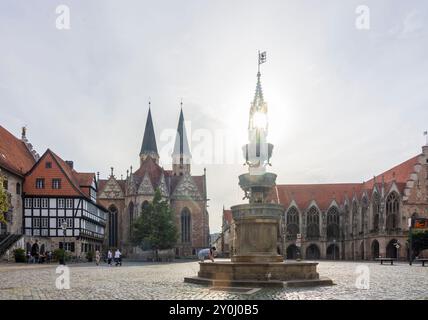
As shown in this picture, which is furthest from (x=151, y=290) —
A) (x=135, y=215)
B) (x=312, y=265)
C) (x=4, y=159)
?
(x=135, y=215)

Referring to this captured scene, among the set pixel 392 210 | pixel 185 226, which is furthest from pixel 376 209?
pixel 185 226

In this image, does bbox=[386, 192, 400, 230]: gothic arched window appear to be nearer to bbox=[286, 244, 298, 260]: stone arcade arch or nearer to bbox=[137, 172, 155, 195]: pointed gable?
bbox=[286, 244, 298, 260]: stone arcade arch

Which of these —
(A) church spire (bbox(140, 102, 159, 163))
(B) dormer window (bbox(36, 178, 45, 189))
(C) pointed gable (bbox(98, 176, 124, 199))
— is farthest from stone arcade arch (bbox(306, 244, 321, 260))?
(B) dormer window (bbox(36, 178, 45, 189))

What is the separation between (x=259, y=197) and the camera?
19656 mm

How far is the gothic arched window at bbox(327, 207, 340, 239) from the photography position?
292ft

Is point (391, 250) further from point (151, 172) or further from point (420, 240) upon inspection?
point (151, 172)

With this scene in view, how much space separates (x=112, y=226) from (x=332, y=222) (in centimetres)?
3849

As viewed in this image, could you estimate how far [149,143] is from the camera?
347ft

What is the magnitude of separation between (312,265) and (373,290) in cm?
280

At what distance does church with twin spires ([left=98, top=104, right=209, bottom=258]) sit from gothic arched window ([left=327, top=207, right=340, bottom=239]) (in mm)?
21591

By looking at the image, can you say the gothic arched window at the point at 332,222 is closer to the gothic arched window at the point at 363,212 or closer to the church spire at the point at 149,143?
the gothic arched window at the point at 363,212

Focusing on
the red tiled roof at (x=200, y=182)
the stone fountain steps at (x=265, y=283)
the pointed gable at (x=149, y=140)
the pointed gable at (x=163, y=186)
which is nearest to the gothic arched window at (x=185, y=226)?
the pointed gable at (x=163, y=186)

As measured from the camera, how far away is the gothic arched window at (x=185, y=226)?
283 ft

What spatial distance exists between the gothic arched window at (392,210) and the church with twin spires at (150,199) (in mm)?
30521
